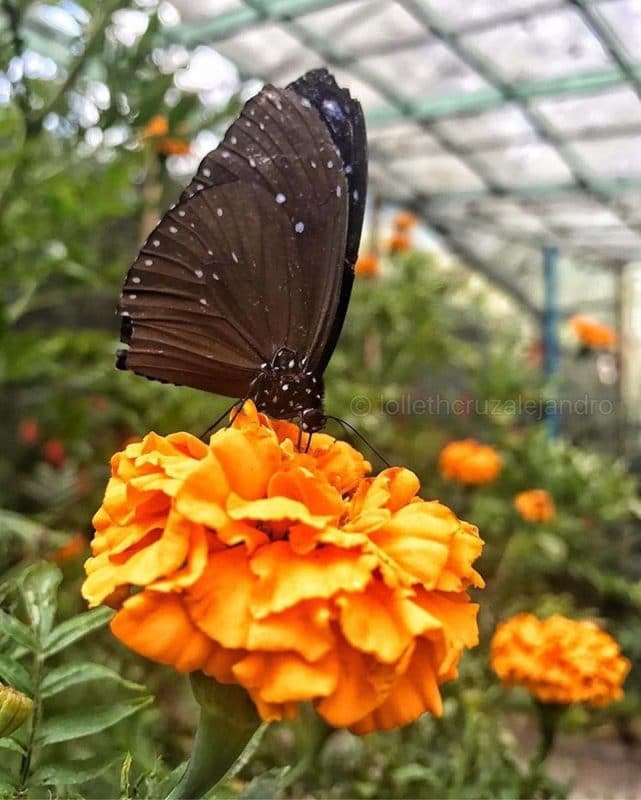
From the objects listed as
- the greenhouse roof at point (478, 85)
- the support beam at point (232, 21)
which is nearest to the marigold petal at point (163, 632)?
the greenhouse roof at point (478, 85)

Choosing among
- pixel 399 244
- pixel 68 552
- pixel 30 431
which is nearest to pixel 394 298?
pixel 399 244

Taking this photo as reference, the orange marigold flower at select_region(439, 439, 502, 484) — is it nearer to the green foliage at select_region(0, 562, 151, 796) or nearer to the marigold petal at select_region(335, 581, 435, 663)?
the green foliage at select_region(0, 562, 151, 796)

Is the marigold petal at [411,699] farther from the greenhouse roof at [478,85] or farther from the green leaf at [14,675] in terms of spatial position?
the greenhouse roof at [478,85]

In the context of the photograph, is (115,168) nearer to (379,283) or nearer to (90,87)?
(90,87)

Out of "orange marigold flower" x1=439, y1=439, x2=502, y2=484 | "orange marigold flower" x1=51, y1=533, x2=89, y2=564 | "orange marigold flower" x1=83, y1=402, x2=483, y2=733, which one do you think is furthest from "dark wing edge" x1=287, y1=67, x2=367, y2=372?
"orange marigold flower" x1=439, y1=439, x2=502, y2=484

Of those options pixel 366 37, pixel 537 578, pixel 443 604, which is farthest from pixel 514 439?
pixel 443 604

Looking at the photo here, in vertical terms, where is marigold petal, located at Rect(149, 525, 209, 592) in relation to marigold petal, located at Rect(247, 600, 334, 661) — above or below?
above

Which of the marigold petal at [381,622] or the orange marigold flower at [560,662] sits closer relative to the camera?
the marigold petal at [381,622]
